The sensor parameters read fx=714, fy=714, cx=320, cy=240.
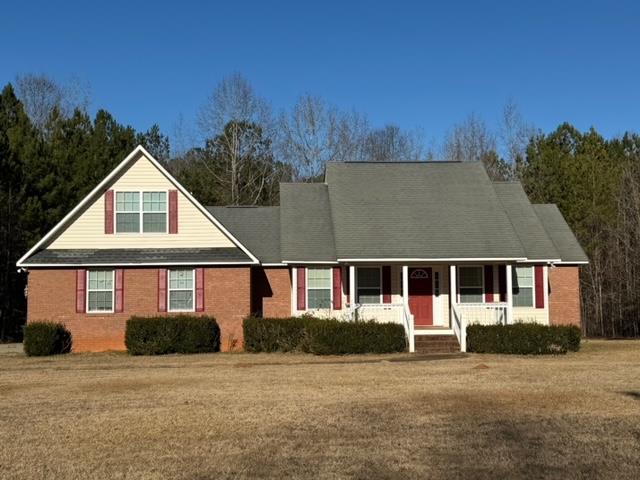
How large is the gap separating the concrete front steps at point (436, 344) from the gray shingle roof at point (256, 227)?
20.2 ft

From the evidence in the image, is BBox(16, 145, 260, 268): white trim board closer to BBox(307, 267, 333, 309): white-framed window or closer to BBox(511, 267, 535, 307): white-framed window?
BBox(307, 267, 333, 309): white-framed window

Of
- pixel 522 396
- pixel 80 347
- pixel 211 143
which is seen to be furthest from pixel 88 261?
pixel 211 143

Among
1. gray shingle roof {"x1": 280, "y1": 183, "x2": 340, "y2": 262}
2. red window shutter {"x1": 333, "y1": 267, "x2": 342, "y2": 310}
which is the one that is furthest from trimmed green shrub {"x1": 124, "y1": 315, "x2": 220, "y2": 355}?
red window shutter {"x1": 333, "y1": 267, "x2": 342, "y2": 310}

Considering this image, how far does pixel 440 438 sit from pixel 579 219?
111ft

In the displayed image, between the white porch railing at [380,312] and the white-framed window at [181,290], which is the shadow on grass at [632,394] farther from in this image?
the white-framed window at [181,290]

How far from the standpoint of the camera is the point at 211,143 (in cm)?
4678

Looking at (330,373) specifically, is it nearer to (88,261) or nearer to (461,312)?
(461,312)

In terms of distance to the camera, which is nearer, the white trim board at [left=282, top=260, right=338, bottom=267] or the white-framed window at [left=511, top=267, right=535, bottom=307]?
the white trim board at [left=282, top=260, right=338, bottom=267]

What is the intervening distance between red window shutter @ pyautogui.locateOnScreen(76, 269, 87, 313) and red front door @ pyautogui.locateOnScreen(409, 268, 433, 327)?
11199 mm

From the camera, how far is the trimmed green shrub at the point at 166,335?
22.4m

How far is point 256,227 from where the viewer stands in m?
27.5

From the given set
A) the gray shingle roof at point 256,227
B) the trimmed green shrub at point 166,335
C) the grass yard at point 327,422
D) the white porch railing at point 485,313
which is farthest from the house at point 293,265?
the grass yard at point 327,422

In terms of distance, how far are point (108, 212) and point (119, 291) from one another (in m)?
2.75

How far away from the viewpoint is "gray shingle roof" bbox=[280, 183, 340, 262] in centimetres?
2511
